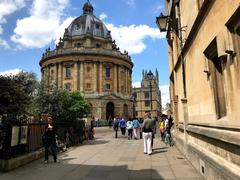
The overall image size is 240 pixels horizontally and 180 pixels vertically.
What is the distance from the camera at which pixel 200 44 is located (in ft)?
25.4

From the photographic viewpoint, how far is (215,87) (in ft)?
21.1

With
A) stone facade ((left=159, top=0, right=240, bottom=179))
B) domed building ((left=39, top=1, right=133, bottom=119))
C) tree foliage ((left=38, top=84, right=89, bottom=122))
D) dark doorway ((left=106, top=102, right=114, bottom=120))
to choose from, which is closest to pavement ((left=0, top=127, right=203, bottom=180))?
stone facade ((left=159, top=0, right=240, bottom=179))

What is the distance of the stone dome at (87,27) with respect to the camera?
7325 cm

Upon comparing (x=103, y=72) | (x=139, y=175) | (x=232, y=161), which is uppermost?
(x=103, y=72)

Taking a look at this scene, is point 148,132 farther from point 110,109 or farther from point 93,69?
point 93,69

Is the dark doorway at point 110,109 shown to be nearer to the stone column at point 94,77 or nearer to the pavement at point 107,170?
the stone column at point 94,77

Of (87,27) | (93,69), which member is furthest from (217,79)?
(87,27)

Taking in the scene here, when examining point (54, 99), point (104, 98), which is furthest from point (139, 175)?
point (104, 98)

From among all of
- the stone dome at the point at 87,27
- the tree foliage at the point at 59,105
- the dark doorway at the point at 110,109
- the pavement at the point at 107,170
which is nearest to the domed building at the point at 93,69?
the dark doorway at the point at 110,109

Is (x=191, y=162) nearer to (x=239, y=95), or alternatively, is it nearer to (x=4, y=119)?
(x=239, y=95)

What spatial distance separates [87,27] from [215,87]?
6980 cm

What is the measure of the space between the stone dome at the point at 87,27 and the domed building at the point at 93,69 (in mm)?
251

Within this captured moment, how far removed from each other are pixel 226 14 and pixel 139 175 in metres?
5.05

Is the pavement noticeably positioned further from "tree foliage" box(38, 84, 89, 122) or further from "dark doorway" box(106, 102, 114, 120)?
"dark doorway" box(106, 102, 114, 120)
